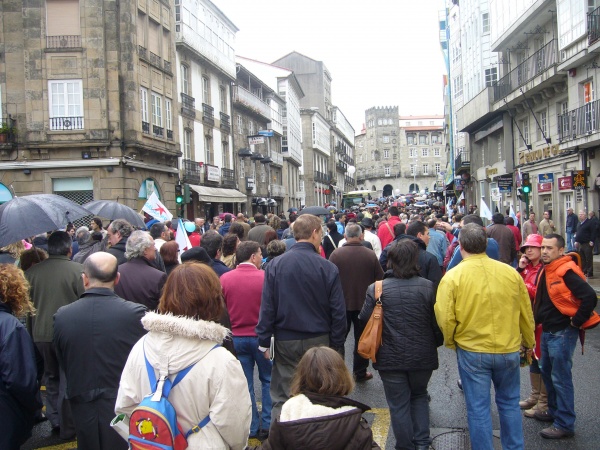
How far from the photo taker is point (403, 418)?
15.1 ft

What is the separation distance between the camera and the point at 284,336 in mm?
4980

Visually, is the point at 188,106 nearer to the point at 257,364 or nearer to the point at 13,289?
the point at 257,364

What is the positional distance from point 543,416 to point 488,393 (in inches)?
62.7

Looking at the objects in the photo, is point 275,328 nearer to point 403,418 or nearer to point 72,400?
point 403,418

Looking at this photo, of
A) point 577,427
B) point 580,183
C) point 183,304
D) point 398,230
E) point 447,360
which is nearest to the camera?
point 183,304

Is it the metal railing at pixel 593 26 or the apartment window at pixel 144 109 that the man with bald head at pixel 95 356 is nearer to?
the metal railing at pixel 593 26

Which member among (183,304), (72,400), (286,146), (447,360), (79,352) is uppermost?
(286,146)

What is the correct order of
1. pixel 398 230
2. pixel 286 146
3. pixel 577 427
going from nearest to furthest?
pixel 577 427 → pixel 398 230 → pixel 286 146

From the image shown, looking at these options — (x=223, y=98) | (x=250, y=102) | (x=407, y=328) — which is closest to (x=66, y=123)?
(x=223, y=98)

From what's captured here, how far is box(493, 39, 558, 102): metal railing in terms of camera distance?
23.5 m

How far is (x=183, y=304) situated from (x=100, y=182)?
67.9 feet

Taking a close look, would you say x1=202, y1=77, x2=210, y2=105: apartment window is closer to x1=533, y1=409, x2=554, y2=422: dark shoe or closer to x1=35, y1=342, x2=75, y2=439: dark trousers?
x1=35, y1=342, x2=75, y2=439: dark trousers

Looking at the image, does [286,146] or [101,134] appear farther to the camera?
[286,146]

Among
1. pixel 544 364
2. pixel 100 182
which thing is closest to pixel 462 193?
pixel 100 182
